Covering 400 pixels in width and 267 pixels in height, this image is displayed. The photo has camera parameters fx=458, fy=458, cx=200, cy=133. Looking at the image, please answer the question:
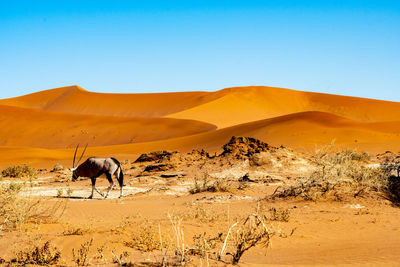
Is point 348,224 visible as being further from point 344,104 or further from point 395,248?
point 344,104

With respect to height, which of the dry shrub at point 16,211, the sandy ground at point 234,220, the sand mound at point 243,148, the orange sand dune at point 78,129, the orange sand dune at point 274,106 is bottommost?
the sandy ground at point 234,220

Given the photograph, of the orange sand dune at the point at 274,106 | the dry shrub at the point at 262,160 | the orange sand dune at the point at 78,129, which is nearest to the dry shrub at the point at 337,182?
the dry shrub at the point at 262,160

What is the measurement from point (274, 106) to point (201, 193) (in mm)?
83003

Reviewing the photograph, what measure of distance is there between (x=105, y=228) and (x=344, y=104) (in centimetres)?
9026

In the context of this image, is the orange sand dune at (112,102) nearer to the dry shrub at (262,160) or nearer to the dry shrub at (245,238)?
the dry shrub at (262,160)

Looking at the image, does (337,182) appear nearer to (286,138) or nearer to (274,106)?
(286,138)

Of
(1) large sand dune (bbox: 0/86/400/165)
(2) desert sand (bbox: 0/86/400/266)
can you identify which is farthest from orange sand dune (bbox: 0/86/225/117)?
(2) desert sand (bbox: 0/86/400/266)

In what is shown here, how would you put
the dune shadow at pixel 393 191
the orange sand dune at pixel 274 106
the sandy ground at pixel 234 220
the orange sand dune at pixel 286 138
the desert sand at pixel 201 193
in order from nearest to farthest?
1. the sandy ground at pixel 234 220
2. the desert sand at pixel 201 193
3. the dune shadow at pixel 393 191
4. the orange sand dune at pixel 286 138
5. the orange sand dune at pixel 274 106

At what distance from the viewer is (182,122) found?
192 feet

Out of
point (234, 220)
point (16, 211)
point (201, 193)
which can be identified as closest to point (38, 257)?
point (16, 211)

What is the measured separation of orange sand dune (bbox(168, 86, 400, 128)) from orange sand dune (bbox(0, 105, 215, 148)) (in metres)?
17.1

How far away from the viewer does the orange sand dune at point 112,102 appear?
315ft

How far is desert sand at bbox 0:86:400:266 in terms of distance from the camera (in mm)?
6918

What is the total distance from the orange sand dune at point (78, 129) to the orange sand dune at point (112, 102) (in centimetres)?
3216
